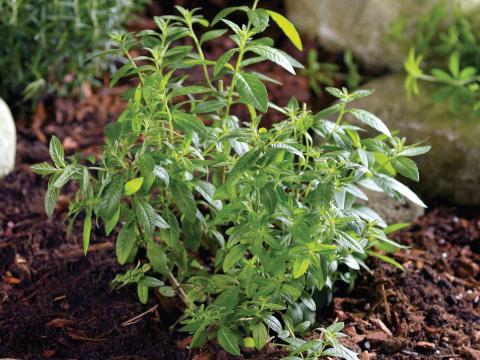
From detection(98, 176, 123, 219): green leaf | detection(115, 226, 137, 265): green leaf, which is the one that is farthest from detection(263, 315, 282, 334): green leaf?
detection(98, 176, 123, 219): green leaf

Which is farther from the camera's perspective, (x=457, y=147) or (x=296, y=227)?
(x=457, y=147)

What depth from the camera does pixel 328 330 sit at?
244cm

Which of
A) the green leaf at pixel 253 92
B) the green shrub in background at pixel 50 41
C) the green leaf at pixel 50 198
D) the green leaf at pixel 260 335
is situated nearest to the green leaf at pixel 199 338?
the green leaf at pixel 260 335

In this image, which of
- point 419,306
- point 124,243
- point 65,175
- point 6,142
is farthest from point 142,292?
point 6,142

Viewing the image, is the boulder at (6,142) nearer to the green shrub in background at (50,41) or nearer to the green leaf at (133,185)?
the green shrub in background at (50,41)

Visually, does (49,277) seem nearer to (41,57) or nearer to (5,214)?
(5,214)

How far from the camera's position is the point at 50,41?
4.18m

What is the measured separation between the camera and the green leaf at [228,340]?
243cm

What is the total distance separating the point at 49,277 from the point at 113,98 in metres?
1.70

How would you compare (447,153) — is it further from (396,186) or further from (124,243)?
(124,243)

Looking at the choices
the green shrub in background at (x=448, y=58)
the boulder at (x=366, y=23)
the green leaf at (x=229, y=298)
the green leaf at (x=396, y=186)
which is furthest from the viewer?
the boulder at (x=366, y=23)

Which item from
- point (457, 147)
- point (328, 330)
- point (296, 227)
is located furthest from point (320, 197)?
point (457, 147)

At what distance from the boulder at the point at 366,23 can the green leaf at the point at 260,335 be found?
2574mm

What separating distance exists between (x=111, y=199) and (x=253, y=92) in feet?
1.76
